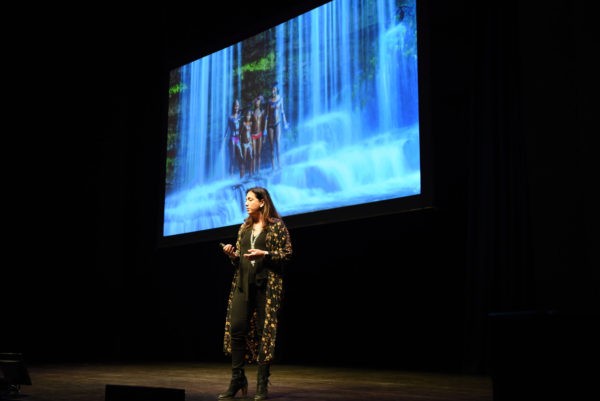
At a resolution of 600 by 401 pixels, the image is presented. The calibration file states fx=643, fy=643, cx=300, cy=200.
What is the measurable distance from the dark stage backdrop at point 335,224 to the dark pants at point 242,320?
1.33m

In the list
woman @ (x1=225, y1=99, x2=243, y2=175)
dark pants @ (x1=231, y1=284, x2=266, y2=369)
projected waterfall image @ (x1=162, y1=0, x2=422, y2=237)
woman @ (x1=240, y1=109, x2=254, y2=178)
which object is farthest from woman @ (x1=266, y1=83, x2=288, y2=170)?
dark pants @ (x1=231, y1=284, x2=266, y2=369)

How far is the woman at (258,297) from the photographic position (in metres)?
2.99

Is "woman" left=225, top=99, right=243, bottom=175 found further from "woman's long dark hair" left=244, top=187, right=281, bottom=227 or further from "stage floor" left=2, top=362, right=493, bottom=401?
"woman's long dark hair" left=244, top=187, right=281, bottom=227

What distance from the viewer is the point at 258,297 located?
3070 millimetres

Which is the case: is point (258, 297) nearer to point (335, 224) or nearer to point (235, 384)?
point (235, 384)

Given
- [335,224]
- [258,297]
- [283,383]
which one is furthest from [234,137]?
[258,297]

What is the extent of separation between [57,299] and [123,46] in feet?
9.31

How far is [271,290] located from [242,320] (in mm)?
196

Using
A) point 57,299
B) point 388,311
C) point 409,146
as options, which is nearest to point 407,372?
point 388,311

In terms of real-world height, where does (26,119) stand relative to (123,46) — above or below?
below

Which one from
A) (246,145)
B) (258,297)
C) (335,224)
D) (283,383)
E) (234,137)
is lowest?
(283,383)

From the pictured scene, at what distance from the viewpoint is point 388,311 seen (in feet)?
16.3

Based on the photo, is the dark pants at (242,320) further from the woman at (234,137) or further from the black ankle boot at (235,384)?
the woman at (234,137)

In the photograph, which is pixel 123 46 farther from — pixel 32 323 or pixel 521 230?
pixel 521 230
